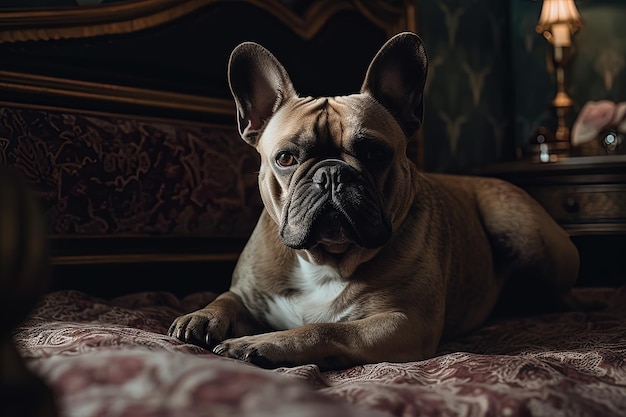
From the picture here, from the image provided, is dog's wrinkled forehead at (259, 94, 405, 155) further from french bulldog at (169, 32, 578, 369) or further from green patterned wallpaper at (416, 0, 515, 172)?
green patterned wallpaper at (416, 0, 515, 172)

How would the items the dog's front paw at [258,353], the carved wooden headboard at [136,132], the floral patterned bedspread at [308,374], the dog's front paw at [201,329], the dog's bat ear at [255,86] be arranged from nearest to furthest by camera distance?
the floral patterned bedspread at [308,374], the dog's front paw at [258,353], the dog's front paw at [201,329], the dog's bat ear at [255,86], the carved wooden headboard at [136,132]

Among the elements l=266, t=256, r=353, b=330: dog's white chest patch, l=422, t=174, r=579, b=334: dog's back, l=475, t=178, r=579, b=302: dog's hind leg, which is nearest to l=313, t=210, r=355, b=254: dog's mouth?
l=266, t=256, r=353, b=330: dog's white chest patch

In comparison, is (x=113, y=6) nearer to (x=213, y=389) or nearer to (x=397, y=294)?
(x=397, y=294)

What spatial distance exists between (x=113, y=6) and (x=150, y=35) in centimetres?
12

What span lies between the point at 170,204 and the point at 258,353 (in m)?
0.88

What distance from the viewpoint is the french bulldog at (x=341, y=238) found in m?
1.26

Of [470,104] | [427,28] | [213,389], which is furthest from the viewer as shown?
[470,104]

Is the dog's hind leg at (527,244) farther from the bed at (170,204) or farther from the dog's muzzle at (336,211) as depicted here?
the dog's muzzle at (336,211)

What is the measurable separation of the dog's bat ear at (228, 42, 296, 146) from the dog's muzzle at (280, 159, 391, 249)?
0.27m

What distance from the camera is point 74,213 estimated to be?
69.7 inches

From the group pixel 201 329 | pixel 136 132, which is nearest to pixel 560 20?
pixel 136 132

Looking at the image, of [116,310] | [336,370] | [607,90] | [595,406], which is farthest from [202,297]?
[607,90]

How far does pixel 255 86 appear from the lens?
152cm

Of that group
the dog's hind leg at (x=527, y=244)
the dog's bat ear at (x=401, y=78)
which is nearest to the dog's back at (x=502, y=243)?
the dog's hind leg at (x=527, y=244)
